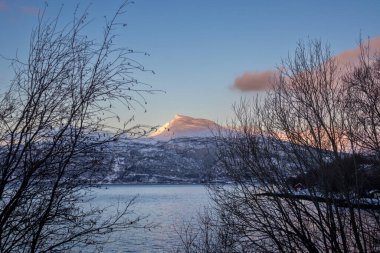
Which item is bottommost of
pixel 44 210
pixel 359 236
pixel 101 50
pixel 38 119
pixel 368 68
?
pixel 359 236

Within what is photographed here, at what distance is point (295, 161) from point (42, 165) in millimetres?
8250

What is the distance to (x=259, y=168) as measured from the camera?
39.5 feet

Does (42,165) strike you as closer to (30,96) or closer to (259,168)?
(30,96)

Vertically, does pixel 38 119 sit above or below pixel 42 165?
above

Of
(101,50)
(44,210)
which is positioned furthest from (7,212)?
(101,50)

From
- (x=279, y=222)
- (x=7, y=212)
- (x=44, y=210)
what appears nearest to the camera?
(x=7, y=212)

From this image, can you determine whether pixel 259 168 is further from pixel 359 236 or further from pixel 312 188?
pixel 359 236

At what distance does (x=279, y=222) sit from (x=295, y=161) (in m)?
1.78

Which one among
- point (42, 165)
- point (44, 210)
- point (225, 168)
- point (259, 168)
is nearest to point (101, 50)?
point (42, 165)

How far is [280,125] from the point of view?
12.2 m

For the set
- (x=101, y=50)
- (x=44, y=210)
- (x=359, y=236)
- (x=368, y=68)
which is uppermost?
(x=368, y=68)

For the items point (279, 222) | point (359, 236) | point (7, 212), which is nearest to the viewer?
point (7, 212)

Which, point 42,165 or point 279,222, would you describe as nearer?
point 42,165

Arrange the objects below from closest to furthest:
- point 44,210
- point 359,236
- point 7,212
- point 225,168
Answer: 1. point 7,212
2. point 44,210
3. point 359,236
4. point 225,168
